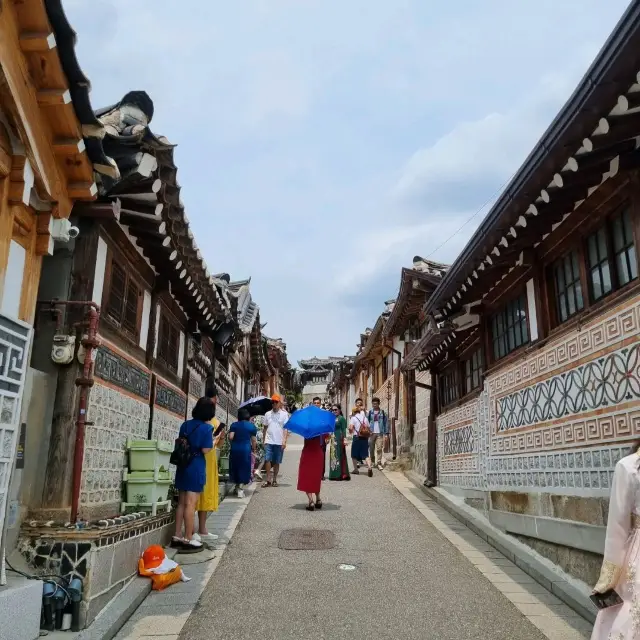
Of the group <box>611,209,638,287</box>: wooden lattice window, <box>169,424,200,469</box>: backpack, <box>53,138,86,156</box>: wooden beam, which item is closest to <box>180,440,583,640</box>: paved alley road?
<box>169,424,200,469</box>: backpack

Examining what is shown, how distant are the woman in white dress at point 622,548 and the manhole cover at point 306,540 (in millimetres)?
4785

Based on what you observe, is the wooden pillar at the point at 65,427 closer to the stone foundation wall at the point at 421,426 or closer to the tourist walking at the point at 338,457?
the tourist walking at the point at 338,457

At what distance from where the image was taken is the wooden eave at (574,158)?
408 cm

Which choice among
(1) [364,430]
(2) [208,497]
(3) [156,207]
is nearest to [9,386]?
(3) [156,207]

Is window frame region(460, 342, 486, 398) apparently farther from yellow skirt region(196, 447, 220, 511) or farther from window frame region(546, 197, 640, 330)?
yellow skirt region(196, 447, 220, 511)

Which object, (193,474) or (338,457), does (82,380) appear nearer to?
(193,474)

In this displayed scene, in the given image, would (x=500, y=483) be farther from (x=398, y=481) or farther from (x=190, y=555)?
(x=398, y=481)

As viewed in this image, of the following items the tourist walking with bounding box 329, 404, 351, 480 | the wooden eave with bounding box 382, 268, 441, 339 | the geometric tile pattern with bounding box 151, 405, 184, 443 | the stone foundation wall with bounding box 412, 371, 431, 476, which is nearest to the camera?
the geometric tile pattern with bounding box 151, 405, 184, 443

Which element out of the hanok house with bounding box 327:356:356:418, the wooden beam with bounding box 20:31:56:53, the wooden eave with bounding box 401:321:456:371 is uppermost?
the hanok house with bounding box 327:356:356:418

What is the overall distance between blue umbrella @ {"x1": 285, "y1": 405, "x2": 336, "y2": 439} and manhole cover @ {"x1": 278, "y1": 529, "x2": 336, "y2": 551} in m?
2.11

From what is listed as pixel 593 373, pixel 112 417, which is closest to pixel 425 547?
pixel 593 373

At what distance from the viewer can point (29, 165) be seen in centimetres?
443

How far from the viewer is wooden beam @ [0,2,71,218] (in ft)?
12.5

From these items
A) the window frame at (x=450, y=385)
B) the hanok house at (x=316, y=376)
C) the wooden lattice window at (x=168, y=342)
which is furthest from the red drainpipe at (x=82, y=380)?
the hanok house at (x=316, y=376)
